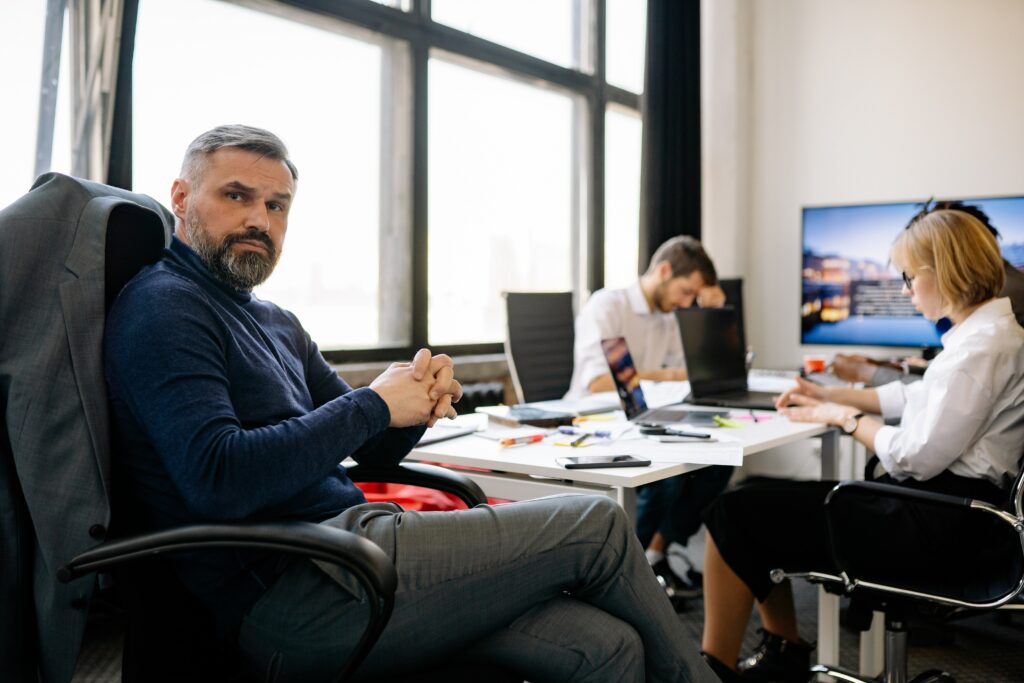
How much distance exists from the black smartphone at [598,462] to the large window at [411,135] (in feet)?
6.02

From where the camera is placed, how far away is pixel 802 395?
242cm

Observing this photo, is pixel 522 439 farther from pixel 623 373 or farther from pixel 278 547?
pixel 278 547

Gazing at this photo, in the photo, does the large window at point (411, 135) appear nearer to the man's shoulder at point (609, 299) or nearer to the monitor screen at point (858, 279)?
the man's shoulder at point (609, 299)

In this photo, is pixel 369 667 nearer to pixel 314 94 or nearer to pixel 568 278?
pixel 314 94

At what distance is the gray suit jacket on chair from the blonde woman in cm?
138

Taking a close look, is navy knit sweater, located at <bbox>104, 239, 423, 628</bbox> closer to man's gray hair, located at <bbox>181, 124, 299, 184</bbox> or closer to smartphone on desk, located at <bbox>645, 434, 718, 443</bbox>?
man's gray hair, located at <bbox>181, 124, 299, 184</bbox>

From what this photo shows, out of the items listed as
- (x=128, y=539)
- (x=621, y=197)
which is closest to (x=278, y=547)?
(x=128, y=539)

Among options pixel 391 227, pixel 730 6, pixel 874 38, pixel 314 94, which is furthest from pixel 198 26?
pixel 874 38

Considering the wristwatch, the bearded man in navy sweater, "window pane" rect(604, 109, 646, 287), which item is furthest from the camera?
"window pane" rect(604, 109, 646, 287)

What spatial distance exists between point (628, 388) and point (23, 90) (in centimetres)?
199

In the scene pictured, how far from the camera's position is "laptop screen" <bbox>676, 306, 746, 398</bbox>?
104 inches

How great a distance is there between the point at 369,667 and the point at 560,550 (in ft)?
1.05

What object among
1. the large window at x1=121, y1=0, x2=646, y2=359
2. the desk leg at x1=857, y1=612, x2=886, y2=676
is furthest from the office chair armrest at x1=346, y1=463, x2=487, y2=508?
the large window at x1=121, y1=0, x2=646, y2=359

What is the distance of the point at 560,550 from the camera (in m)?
1.28
